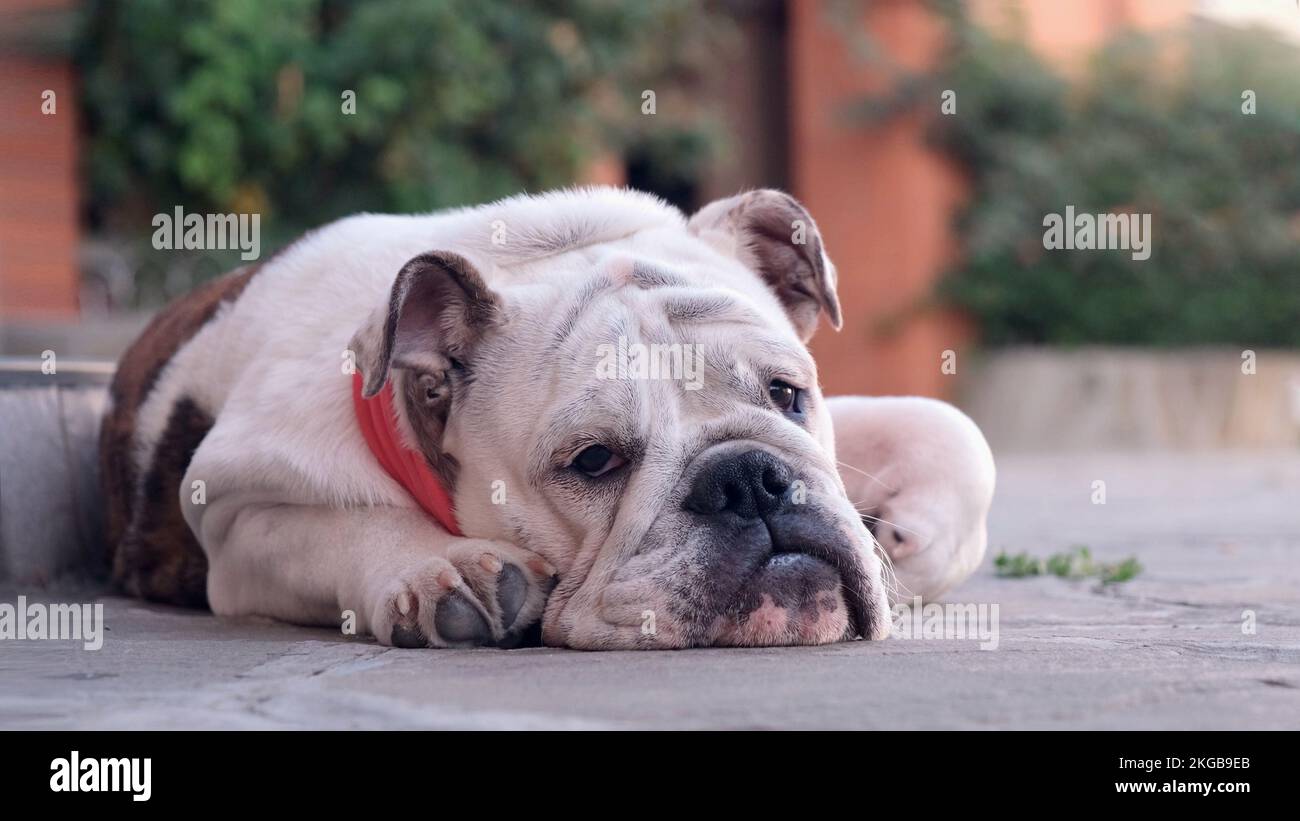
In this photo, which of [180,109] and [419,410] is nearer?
[419,410]

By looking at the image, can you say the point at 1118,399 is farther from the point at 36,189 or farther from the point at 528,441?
the point at 528,441

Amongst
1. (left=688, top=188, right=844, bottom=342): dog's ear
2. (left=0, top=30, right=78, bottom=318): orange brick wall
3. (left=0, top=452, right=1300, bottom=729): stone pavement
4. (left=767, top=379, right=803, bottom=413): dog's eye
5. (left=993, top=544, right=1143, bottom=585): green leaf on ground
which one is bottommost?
(left=993, top=544, right=1143, bottom=585): green leaf on ground

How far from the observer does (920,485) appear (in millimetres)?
4062

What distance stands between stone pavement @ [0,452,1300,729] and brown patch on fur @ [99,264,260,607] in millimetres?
125

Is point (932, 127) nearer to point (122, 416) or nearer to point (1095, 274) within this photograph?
point (1095, 274)

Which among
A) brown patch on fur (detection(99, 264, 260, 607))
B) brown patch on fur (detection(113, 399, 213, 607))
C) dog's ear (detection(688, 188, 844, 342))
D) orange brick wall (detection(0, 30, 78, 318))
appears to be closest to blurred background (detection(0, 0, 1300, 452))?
orange brick wall (detection(0, 30, 78, 318))

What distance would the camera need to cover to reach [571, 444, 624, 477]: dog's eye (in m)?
3.28

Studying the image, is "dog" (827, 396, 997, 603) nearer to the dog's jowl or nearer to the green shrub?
the dog's jowl

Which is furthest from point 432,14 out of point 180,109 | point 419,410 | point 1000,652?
point 1000,652

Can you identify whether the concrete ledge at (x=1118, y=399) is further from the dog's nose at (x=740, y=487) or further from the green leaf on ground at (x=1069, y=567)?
the dog's nose at (x=740, y=487)

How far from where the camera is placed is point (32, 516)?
468 centimetres

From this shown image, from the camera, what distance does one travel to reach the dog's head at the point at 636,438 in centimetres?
308
